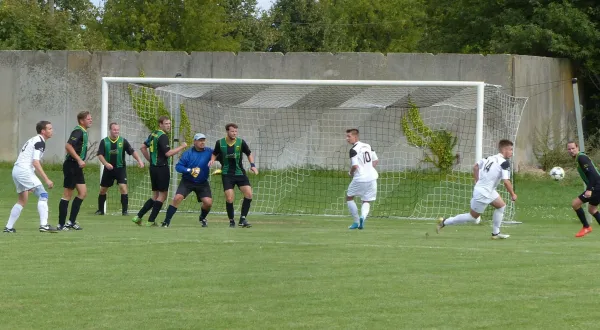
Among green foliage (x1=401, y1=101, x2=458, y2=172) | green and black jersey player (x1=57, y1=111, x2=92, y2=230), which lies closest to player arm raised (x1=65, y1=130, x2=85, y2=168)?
green and black jersey player (x1=57, y1=111, x2=92, y2=230)

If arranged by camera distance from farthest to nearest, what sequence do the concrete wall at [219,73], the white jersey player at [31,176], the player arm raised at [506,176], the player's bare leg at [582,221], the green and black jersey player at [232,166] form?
1. the concrete wall at [219,73]
2. the green and black jersey player at [232,166]
3. the player's bare leg at [582,221]
4. the player arm raised at [506,176]
5. the white jersey player at [31,176]

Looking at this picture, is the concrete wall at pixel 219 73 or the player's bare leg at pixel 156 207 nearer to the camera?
the player's bare leg at pixel 156 207

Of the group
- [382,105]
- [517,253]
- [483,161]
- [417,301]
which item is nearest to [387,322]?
[417,301]

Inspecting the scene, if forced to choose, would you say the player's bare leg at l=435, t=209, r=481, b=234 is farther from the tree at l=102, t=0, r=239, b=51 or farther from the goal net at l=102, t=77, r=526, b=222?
the tree at l=102, t=0, r=239, b=51

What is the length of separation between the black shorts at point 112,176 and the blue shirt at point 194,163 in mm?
3775

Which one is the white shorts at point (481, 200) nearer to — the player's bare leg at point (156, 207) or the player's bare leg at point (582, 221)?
the player's bare leg at point (582, 221)

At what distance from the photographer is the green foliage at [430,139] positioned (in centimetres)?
2834

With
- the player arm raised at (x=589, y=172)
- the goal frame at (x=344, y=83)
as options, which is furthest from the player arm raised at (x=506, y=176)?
the goal frame at (x=344, y=83)

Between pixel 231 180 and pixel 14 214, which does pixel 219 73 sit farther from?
pixel 14 214

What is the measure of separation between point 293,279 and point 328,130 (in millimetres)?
20349

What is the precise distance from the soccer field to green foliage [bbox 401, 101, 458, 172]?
10.8m

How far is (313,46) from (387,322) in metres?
51.9

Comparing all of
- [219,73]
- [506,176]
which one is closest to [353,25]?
[219,73]

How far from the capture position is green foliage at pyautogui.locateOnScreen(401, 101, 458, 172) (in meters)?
28.3
